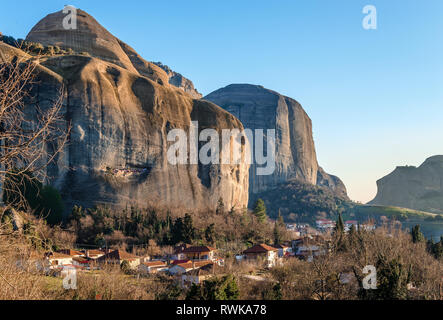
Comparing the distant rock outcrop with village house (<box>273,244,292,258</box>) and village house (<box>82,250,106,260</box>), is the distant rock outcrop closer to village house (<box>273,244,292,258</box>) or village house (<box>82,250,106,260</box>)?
village house (<box>273,244,292,258</box>)

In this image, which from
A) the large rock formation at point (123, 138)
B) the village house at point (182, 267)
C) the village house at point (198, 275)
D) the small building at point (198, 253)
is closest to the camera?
the village house at point (198, 275)

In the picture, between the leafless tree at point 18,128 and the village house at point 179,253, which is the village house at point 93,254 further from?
the leafless tree at point 18,128

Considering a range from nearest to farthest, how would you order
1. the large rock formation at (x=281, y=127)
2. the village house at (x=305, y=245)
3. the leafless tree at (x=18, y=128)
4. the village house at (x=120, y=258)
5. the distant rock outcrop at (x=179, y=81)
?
the leafless tree at (x=18, y=128) → the village house at (x=120, y=258) → the village house at (x=305, y=245) → the large rock formation at (x=281, y=127) → the distant rock outcrop at (x=179, y=81)

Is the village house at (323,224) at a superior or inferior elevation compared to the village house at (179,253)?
inferior

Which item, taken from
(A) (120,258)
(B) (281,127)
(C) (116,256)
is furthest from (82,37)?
(B) (281,127)

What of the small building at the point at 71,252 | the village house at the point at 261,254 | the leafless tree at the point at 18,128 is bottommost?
the village house at the point at 261,254

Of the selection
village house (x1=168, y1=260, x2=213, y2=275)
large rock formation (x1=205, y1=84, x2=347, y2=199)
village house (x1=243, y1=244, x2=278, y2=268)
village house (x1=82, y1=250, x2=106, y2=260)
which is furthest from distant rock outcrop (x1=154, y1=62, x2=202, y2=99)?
village house (x1=168, y1=260, x2=213, y2=275)

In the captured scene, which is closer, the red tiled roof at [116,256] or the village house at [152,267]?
the village house at [152,267]

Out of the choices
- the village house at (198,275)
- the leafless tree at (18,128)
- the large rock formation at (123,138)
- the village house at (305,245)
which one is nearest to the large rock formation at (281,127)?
the large rock formation at (123,138)
